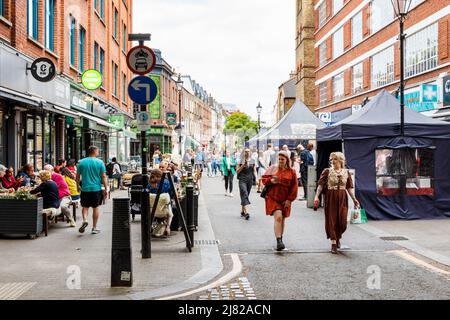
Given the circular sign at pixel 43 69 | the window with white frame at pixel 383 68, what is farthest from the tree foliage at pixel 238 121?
the circular sign at pixel 43 69

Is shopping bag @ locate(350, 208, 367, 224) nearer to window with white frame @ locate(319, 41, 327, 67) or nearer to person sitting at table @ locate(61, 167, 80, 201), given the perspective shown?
person sitting at table @ locate(61, 167, 80, 201)

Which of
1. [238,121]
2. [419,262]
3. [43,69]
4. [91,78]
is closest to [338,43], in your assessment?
[91,78]

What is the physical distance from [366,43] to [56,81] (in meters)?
22.2

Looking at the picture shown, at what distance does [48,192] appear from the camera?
11.4m

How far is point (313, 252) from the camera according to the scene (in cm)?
946

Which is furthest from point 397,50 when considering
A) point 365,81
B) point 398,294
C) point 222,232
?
point 398,294

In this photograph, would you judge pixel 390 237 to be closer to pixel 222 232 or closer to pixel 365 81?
pixel 222 232

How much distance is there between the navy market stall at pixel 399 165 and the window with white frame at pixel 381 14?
18871 mm

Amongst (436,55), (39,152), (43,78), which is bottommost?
(39,152)

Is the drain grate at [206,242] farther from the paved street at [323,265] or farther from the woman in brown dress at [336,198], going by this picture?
the woman in brown dress at [336,198]

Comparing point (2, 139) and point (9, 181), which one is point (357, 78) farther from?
point (9, 181)

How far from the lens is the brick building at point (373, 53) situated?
2462 cm

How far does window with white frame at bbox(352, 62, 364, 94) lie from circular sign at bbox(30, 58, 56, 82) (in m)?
24.6
